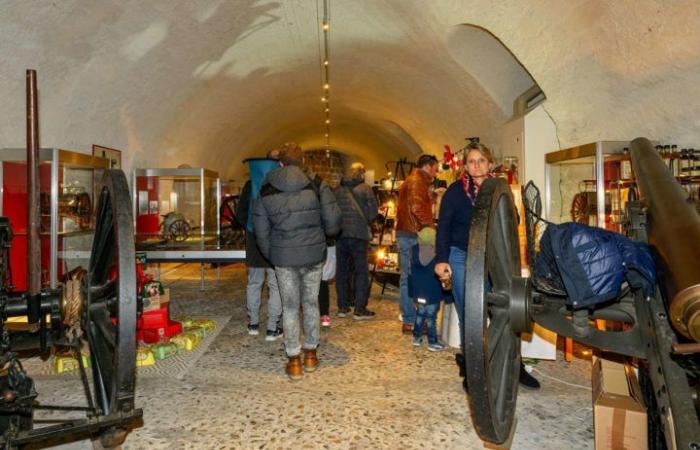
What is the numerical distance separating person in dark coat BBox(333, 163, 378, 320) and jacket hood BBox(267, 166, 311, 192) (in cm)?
149

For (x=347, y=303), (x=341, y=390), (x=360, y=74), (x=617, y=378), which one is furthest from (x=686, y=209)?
(x=360, y=74)

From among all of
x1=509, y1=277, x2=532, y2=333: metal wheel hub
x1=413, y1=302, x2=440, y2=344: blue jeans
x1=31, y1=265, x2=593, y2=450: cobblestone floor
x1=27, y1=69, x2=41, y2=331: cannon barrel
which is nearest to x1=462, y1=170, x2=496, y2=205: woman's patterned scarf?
x1=509, y1=277, x2=532, y2=333: metal wheel hub

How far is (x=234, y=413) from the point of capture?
2.64 metres

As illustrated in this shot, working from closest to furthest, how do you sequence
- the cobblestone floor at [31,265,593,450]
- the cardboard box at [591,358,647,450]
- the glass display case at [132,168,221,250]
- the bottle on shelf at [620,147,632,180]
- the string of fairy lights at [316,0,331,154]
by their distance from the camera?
the cardboard box at [591,358,647,450], the cobblestone floor at [31,265,593,450], the bottle on shelf at [620,147,632,180], the string of fairy lights at [316,0,331,154], the glass display case at [132,168,221,250]

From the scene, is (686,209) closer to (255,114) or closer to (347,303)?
(347,303)

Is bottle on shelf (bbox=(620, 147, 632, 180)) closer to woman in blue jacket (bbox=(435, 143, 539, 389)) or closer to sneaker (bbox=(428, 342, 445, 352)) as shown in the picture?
woman in blue jacket (bbox=(435, 143, 539, 389))

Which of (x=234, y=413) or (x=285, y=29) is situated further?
(x=285, y=29)

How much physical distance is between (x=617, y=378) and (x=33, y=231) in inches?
106

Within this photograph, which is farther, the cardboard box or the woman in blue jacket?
the woman in blue jacket

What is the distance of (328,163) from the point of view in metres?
20.1

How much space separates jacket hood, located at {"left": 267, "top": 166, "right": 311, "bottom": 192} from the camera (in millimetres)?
3100

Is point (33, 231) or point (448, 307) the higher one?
point (33, 231)

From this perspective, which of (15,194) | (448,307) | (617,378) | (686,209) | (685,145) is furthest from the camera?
(15,194)

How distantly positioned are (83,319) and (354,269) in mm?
3259
